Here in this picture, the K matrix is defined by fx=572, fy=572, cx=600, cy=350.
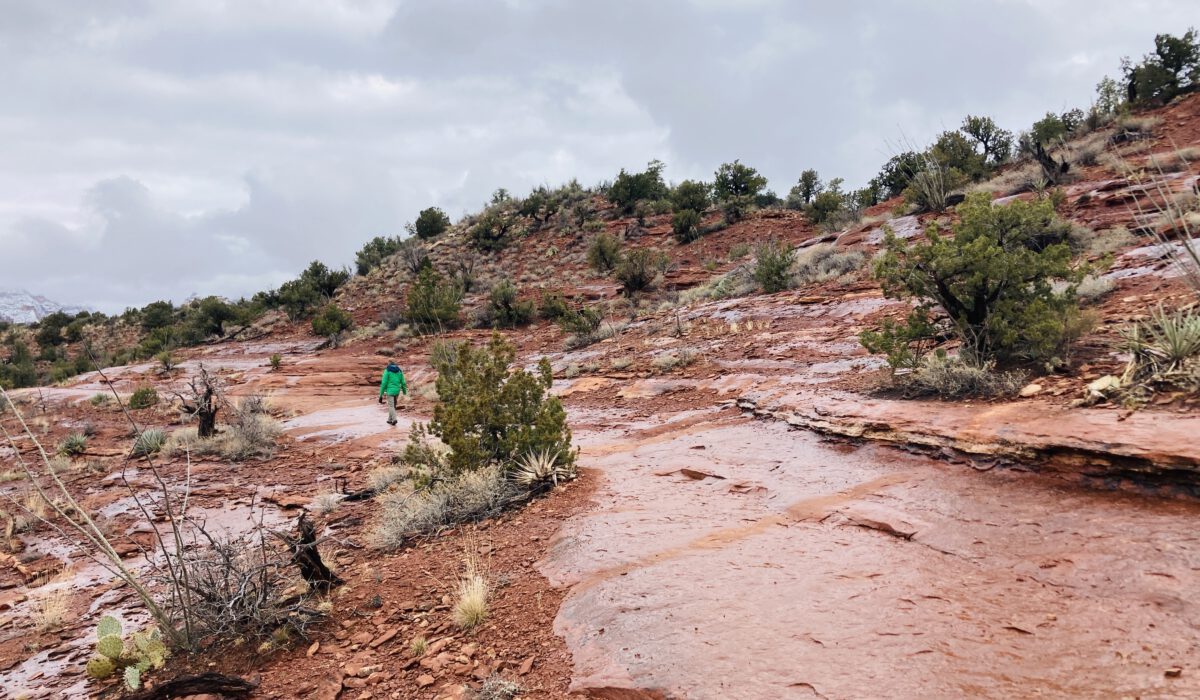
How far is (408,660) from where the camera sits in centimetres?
357

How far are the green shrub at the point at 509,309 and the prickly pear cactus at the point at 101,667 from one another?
66.7ft

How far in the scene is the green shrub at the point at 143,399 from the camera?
16578 mm

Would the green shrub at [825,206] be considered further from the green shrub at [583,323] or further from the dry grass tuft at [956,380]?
the dry grass tuft at [956,380]

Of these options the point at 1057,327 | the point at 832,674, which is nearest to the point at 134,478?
the point at 832,674

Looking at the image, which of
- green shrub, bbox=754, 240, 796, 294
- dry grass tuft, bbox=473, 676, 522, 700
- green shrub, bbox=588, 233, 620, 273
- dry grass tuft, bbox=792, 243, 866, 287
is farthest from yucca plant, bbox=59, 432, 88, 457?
green shrub, bbox=588, 233, 620, 273

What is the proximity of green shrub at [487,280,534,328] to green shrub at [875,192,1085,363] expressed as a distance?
702 inches

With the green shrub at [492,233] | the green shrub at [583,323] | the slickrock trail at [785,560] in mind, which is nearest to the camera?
the slickrock trail at [785,560]

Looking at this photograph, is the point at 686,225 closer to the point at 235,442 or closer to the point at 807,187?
the point at 807,187

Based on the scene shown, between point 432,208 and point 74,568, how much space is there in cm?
4128

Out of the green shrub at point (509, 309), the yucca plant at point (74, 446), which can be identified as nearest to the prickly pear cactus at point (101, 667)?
the yucca plant at point (74, 446)

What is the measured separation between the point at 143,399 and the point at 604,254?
18.5m

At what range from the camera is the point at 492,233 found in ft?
124

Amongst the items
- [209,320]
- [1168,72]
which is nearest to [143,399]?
[209,320]

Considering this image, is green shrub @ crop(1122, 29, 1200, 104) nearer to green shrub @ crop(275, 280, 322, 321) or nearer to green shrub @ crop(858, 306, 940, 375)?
green shrub @ crop(858, 306, 940, 375)
